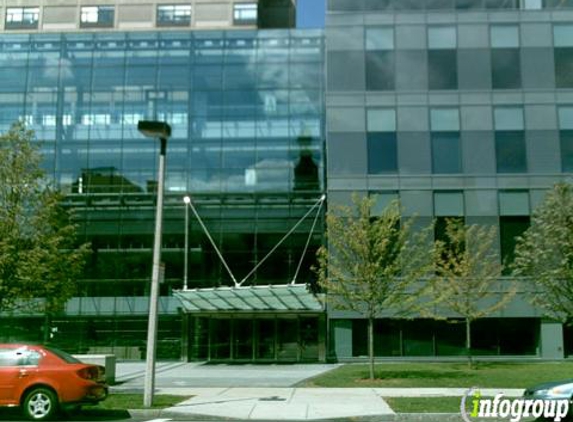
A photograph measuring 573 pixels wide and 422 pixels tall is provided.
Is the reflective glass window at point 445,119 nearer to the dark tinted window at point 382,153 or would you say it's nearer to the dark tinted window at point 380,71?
the dark tinted window at point 382,153

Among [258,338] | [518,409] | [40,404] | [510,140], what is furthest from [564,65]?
[40,404]

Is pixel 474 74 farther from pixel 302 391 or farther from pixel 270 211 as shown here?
pixel 302 391

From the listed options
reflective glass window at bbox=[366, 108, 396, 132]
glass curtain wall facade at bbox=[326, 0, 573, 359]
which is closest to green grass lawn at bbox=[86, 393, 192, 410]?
glass curtain wall facade at bbox=[326, 0, 573, 359]

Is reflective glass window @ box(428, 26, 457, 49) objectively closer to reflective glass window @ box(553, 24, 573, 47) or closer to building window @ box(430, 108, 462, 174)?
building window @ box(430, 108, 462, 174)

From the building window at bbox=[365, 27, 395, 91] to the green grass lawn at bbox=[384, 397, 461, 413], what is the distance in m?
21.3

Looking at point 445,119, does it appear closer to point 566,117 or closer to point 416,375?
point 566,117

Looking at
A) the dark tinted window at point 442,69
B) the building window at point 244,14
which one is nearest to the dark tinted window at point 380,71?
the dark tinted window at point 442,69

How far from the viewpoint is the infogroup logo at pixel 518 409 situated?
13156 mm

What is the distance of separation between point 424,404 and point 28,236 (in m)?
13.3

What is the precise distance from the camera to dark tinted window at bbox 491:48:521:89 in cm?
3591

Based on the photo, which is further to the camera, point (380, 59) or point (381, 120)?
point (380, 59)

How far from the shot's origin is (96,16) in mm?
50969

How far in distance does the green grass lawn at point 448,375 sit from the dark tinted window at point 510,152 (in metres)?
9.68

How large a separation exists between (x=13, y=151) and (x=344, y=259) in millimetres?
11776
